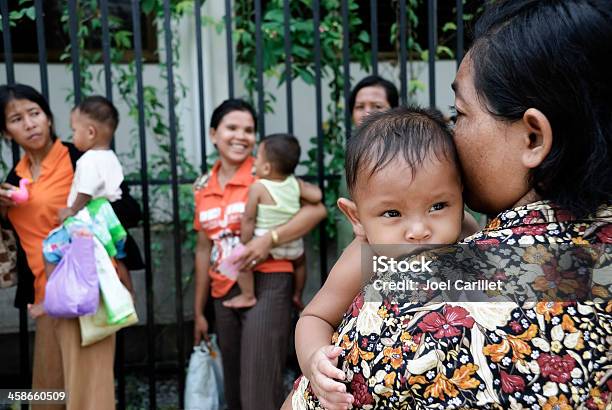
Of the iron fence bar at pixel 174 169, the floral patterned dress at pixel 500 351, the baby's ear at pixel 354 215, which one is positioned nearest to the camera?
the floral patterned dress at pixel 500 351

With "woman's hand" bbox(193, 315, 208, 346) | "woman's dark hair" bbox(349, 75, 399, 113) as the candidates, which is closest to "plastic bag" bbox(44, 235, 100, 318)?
"woman's hand" bbox(193, 315, 208, 346)

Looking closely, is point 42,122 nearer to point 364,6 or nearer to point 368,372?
point 368,372

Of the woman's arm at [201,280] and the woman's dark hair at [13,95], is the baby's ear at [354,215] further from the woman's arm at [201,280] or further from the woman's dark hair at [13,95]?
the woman's dark hair at [13,95]

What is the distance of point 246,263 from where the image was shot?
297 cm

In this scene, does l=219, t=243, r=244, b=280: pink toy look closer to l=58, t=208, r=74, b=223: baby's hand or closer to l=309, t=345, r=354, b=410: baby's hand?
l=58, t=208, r=74, b=223: baby's hand

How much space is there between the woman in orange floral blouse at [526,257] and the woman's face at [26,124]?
2.28 m

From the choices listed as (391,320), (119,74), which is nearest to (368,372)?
(391,320)

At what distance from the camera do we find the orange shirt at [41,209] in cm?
293

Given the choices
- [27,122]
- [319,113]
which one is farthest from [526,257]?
[27,122]

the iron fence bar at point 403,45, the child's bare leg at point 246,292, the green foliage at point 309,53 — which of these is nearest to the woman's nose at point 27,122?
the child's bare leg at point 246,292

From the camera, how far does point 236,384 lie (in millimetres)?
3246

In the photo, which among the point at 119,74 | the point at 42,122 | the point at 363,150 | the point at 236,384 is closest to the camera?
the point at 363,150

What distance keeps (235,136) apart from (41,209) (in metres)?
0.95

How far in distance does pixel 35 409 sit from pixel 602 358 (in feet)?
9.24
